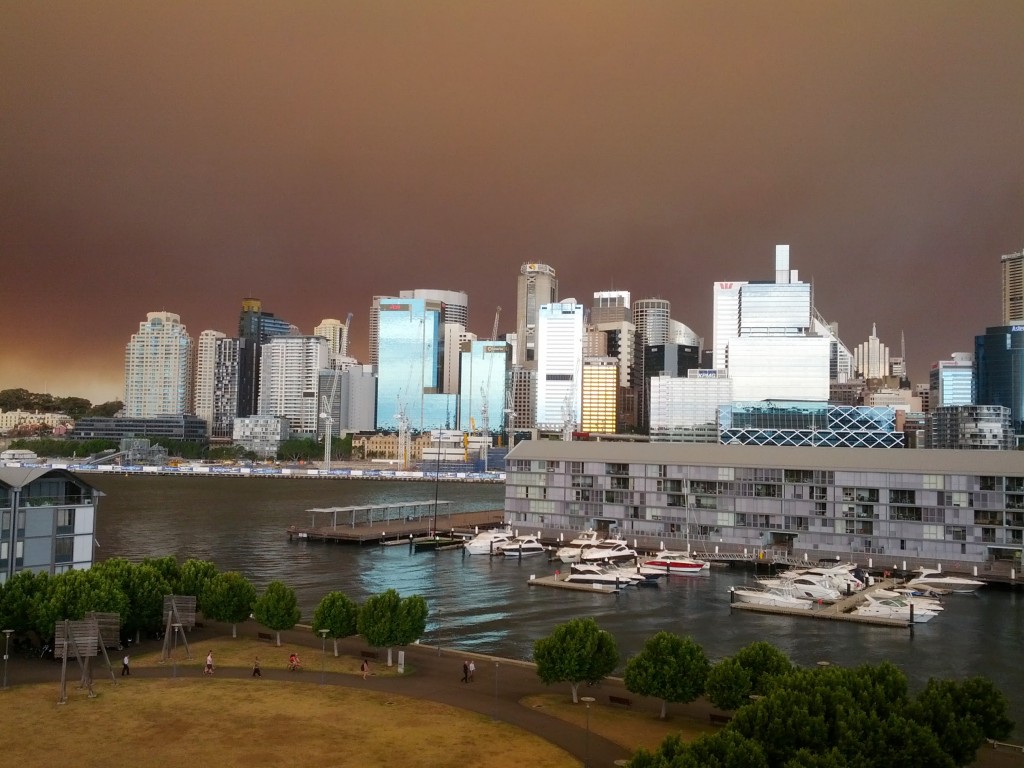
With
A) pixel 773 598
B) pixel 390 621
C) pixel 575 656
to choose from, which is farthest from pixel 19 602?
pixel 773 598

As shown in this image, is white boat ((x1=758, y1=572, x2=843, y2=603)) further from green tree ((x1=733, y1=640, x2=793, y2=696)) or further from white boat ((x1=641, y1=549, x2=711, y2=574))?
green tree ((x1=733, y1=640, x2=793, y2=696))

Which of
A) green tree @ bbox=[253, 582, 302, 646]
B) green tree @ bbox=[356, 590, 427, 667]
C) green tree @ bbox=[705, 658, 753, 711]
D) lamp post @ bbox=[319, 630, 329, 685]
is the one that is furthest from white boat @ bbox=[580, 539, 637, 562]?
green tree @ bbox=[705, 658, 753, 711]

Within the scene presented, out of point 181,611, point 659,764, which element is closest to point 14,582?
point 181,611

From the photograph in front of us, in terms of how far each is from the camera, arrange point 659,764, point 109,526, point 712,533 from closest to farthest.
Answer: point 659,764
point 712,533
point 109,526

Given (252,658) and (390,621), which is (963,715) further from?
(252,658)

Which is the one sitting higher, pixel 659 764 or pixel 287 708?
pixel 659 764

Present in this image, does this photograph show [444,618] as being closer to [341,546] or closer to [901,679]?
[901,679]
